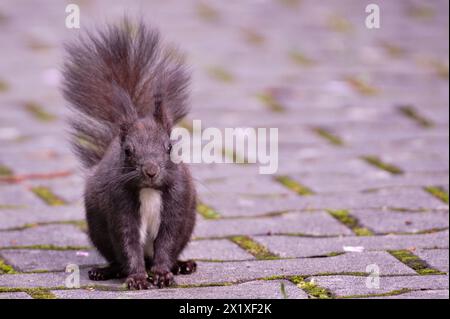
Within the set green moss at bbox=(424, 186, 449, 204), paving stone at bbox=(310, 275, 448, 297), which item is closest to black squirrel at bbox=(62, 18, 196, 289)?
paving stone at bbox=(310, 275, 448, 297)

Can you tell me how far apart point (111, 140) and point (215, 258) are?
29.1 inches

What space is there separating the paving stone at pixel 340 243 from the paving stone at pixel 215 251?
16cm

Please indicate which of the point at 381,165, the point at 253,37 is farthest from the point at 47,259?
the point at 253,37

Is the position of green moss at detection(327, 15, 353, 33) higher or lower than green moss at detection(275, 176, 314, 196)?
higher

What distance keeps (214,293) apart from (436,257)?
1.13 meters

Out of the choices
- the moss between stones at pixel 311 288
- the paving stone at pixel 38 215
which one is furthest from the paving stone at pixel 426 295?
the paving stone at pixel 38 215

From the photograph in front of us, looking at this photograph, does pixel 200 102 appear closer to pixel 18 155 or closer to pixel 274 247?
pixel 18 155

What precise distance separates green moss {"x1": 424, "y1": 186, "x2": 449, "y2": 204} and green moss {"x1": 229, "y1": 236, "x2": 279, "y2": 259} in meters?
1.25

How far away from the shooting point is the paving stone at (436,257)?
4557 mm

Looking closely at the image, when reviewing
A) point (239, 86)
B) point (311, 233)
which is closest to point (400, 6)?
point (239, 86)

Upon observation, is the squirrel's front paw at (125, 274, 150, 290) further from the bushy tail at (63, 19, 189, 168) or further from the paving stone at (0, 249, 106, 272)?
the bushy tail at (63, 19, 189, 168)

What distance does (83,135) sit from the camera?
5.01 metres

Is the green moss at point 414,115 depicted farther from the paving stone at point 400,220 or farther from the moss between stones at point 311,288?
the moss between stones at point 311,288

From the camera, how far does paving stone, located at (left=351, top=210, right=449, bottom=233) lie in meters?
5.27
